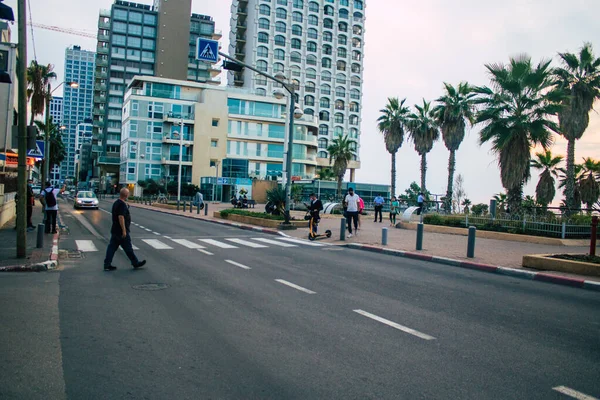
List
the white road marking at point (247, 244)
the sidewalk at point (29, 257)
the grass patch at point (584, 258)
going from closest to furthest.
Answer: the sidewalk at point (29, 257)
the grass patch at point (584, 258)
the white road marking at point (247, 244)

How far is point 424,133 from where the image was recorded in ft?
144

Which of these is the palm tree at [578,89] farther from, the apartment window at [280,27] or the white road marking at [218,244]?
the apartment window at [280,27]

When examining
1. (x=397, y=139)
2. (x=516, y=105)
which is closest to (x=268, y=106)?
(x=397, y=139)

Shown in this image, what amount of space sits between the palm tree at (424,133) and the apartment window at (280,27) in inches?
2237

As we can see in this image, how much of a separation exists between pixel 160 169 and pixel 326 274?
221ft

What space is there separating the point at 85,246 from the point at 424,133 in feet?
116

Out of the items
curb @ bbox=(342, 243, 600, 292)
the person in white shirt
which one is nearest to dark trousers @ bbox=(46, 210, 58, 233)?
the person in white shirt

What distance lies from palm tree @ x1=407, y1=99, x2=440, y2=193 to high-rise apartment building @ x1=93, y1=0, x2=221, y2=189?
58.9 meters

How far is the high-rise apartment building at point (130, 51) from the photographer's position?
95.1 m

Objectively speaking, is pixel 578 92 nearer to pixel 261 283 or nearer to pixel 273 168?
pixel 261 283

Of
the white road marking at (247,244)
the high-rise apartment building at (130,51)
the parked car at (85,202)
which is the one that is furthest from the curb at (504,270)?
the high-rise apartment building at (130,51)

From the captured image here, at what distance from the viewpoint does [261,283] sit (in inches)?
353

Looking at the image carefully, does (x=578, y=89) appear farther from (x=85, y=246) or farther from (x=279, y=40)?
(x=279, y=40)

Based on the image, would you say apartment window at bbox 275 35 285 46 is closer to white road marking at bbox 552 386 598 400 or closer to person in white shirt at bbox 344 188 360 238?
person in white shirt at bbox 344 188 360 238
